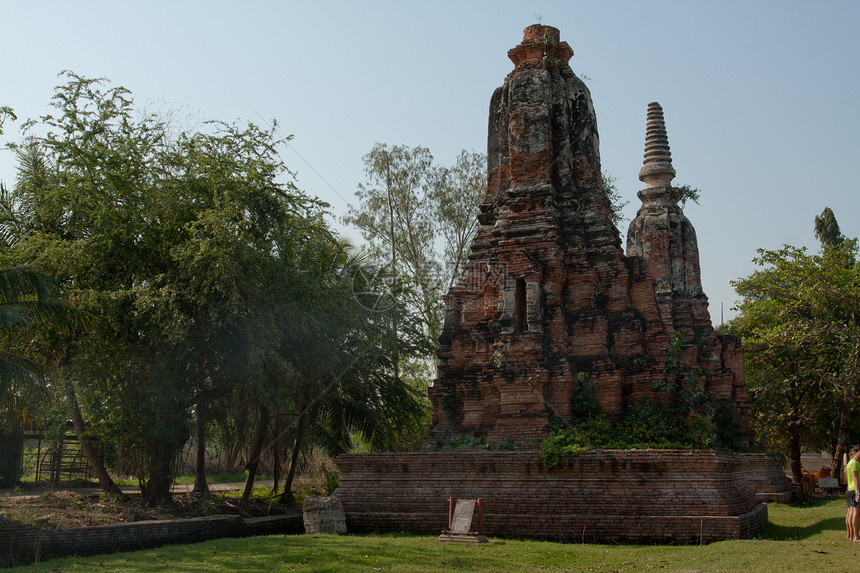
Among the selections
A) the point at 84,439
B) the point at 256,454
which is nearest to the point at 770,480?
the point at 256,454

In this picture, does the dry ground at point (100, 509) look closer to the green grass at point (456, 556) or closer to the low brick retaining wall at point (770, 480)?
the green grass at point (456, 556)

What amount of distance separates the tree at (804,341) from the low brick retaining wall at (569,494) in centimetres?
942

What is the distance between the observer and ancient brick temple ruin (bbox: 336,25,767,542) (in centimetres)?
1177

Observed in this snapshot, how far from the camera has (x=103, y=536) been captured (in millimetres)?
11242

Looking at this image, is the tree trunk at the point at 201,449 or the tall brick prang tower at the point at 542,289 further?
the tree trunk at the point at 201,449

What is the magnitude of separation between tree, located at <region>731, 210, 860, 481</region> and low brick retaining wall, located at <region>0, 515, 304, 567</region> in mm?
14913

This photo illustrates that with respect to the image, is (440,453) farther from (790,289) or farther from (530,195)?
(790,289)

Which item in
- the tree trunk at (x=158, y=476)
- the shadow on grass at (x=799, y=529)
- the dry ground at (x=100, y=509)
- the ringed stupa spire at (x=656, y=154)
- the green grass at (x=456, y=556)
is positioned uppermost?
the ringed stupa spire at (x=656, y=154)

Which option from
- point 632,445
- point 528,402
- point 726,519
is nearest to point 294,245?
point 528,402

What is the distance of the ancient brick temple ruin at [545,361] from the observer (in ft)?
38.6

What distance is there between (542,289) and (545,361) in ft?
4.54

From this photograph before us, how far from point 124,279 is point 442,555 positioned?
907 cm

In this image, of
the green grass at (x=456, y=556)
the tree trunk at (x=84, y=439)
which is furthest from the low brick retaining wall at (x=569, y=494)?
the tree trunk at (x=84, y=439)

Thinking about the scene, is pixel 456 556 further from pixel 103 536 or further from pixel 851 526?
pixel 851 526
